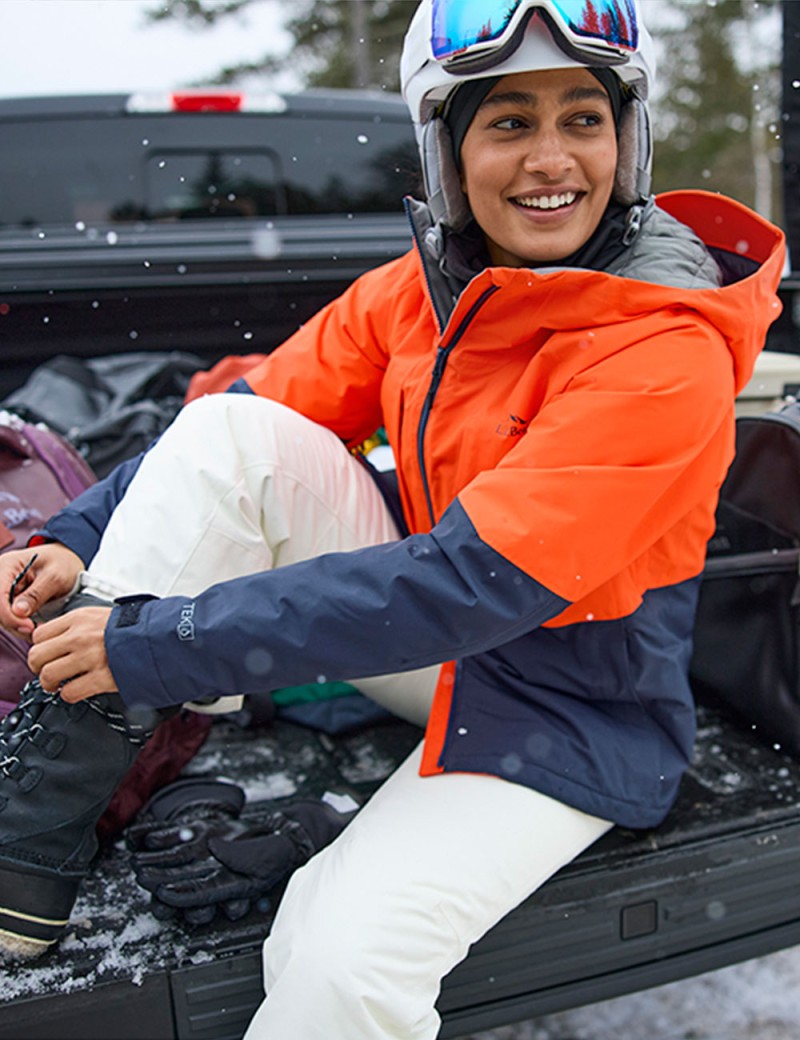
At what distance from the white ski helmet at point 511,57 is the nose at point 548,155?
0.33ft

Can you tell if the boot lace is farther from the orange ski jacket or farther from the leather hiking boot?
the orange ski jacket

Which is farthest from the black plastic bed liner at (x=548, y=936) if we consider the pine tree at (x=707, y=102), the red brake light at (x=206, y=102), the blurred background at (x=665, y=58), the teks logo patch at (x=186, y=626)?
the pine tree at (x=707, y=102)

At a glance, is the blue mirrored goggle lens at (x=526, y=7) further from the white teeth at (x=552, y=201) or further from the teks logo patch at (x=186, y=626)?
the teks logo patch at (x=186, y=626)

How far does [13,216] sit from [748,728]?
293cm

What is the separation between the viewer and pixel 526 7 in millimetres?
1511

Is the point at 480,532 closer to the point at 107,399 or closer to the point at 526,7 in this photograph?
the point at 526,7

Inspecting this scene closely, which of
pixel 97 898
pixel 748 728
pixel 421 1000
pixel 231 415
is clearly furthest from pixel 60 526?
pixel 748 728

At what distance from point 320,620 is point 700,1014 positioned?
1460 millimetres

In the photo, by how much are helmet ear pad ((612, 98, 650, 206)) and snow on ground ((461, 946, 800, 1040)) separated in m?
1.60

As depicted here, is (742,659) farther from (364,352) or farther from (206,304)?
(206,304)

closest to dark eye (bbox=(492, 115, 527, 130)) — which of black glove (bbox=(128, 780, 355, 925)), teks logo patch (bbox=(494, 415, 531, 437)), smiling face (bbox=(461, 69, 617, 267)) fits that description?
smiling face (bbox=(461, 69, 617, 267))

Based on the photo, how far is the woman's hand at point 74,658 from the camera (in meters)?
1.44

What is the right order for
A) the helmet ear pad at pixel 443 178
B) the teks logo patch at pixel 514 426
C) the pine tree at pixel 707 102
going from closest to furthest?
the teks logo patch at pixel 514 426, the helmet ear pad at pixel 443 178, the pine tree at pixel 707 102

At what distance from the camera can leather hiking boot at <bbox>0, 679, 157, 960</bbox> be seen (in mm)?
1505
